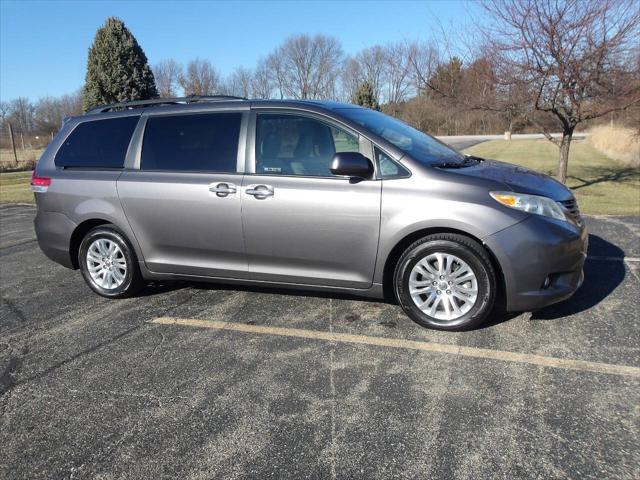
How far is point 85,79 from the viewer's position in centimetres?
1892

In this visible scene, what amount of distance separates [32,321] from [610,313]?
16.4ft

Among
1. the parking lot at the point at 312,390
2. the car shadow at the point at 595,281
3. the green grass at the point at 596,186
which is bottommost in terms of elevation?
the parking lot at the point at 312,390

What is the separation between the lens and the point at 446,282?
3920mm

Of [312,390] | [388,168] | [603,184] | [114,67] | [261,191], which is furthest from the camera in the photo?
[114,67]

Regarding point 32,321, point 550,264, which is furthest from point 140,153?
point 550,264

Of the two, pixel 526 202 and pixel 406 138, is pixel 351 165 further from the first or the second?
pixel 526 202

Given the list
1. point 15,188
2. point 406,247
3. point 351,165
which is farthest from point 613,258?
point 15,188

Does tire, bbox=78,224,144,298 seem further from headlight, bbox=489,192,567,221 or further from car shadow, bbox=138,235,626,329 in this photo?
headlight, bbox=489,192,567,221

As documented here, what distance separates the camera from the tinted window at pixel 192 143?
4453mm

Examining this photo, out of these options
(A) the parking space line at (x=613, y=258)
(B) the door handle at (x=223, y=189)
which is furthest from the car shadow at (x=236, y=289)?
(A) the parking space line at (x=613, y=258)

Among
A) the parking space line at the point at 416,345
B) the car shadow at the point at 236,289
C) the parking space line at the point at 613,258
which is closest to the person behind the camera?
the parking space line at the point at 416,345

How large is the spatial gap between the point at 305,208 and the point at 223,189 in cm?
78

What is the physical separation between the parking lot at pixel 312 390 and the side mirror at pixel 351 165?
4.09 ft

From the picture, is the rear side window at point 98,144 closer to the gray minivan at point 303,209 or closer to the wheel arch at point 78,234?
the gray minivan at point 303,209
